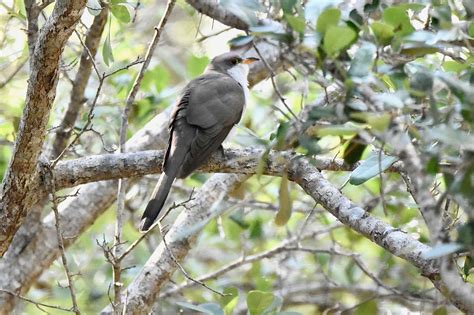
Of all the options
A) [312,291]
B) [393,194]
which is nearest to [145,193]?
Result: [312,291]

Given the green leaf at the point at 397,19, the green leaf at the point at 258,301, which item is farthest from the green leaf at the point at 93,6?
the green leaf at the point at 397,19

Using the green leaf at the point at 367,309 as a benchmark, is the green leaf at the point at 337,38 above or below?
above

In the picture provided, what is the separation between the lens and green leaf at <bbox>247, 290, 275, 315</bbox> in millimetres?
3795

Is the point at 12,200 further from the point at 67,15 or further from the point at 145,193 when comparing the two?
the point at 145,193

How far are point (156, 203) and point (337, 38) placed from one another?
231 centimetres

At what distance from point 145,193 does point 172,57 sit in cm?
228

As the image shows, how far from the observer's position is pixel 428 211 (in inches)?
81.0

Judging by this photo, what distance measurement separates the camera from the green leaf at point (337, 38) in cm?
238

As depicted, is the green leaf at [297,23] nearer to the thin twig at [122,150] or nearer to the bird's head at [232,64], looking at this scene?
the thin twig at [122,150]

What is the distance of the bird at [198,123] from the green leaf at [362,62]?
2.03m

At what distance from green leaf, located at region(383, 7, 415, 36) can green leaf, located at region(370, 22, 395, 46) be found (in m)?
0.05

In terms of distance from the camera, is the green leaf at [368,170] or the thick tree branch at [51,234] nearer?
the green leaf at [368,170]

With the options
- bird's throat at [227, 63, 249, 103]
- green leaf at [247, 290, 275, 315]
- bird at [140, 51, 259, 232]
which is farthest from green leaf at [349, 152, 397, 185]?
bird's throat at [227, 63, 249, 103]

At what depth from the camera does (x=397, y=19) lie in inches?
102
